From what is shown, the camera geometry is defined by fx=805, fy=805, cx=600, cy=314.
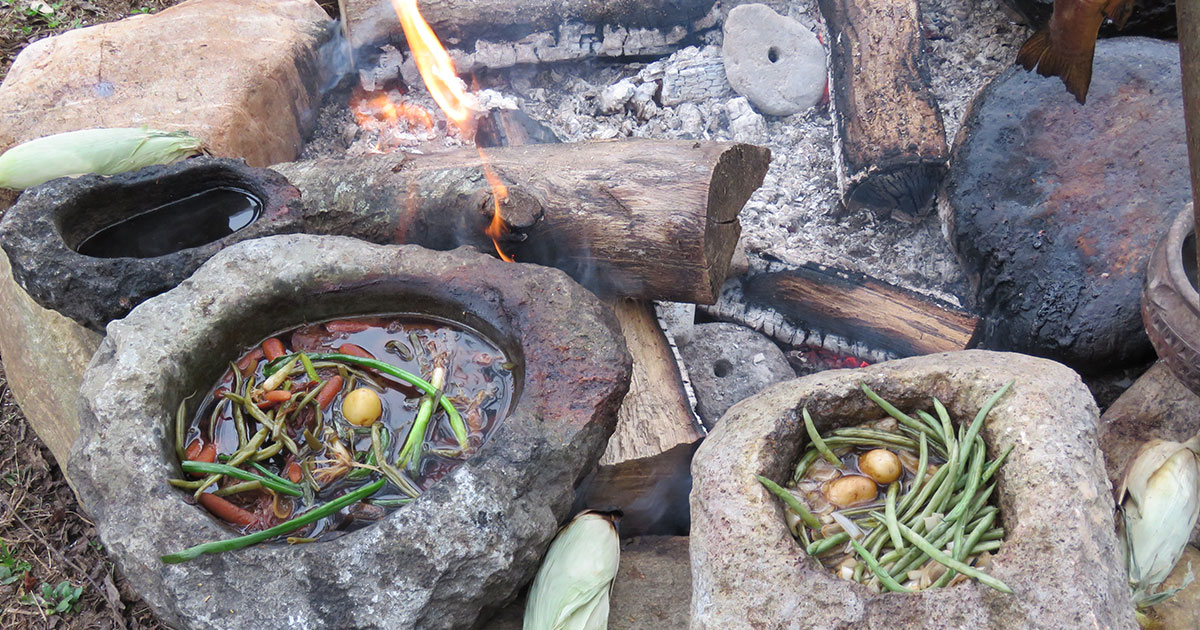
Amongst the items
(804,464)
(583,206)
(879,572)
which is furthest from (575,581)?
(583,206)

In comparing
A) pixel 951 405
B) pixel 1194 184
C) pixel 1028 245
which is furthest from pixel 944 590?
pixel 1028 245

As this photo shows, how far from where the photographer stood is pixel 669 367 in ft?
9.41

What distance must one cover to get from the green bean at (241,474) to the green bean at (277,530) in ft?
0.31

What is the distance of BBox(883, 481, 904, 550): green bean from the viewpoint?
1.85 m

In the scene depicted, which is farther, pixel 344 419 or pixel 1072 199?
pixel 1072 199

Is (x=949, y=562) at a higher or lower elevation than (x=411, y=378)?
higher

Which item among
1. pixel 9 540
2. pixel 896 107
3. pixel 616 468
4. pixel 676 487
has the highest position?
pixel 896 107

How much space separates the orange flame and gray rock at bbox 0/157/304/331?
1399mm

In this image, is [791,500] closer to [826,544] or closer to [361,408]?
[826,544]

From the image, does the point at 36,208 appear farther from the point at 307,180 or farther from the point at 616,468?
the point at 616,468

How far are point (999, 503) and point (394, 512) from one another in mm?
1441

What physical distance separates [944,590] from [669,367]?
1317 millimetres

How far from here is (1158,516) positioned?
6.96 ft

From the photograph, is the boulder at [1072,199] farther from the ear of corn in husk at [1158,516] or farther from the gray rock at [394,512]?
the gray rock at [394,512]
